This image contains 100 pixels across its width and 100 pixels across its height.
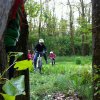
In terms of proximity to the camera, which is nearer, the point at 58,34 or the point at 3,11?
the point at 3,11

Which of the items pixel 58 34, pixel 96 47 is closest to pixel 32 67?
pixel 96 47

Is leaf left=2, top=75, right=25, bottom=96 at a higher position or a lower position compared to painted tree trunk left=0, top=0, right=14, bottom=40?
lower

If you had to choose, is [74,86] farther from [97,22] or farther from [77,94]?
[97,22]

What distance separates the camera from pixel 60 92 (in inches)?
353

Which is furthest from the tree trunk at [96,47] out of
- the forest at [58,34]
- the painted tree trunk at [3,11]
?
the forest at [58,34]

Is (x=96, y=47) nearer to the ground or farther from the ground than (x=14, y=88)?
nearer to the ground

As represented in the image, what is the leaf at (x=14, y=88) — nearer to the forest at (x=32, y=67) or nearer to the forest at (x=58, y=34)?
the forest at (x=32, y=67)

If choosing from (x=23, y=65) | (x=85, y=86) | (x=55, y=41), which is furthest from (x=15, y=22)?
(x=55, y=41)

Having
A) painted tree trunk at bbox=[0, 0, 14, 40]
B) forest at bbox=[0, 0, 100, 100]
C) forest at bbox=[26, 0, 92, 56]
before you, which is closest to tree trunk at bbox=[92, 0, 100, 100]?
forest at bbox=[0, 0, 100, 100]

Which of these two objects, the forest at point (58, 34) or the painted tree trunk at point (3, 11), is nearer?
the painted tree trunk at point (3, 11)

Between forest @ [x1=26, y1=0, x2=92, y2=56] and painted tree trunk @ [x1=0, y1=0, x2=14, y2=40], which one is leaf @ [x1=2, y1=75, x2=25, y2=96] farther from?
forest @ [x1=26, y1=0, x2=92, y2=56]

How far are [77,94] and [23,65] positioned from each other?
7878 millimetres

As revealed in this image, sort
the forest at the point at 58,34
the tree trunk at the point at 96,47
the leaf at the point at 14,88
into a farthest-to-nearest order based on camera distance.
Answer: the forest at the point at 58,34
the tree trunk at the point at 96,47
the leaf at the point at 14,88

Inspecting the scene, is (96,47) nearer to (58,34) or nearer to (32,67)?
(32,67)
